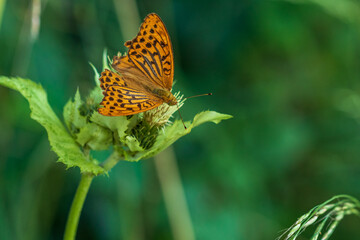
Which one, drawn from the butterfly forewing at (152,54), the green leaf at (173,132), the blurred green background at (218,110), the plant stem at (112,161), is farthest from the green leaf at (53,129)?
the blurred green background at (218,110)

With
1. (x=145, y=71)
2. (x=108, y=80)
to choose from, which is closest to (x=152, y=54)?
(x=145, y=71)

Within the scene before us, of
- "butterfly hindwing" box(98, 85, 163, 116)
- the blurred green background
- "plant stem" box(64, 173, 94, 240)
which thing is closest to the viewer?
"butterfly hindwing" box(98, 85, 163, 116)

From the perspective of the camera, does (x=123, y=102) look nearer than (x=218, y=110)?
Yes

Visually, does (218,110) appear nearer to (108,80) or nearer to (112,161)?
(112,161)

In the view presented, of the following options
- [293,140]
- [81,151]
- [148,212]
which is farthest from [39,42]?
[293,140]

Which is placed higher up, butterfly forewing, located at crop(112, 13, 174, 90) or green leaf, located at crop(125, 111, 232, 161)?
butterfly forewing, located at crop(112, 13, 174, 90)

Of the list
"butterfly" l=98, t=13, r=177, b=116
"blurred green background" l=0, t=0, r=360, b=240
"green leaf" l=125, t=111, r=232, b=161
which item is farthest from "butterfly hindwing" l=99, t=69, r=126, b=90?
"blurred green background" l=0, t=0, r=360, b=240

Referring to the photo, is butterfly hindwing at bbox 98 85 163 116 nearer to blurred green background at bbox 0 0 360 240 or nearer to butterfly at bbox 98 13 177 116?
butterfly at bbox 98 13 177 116

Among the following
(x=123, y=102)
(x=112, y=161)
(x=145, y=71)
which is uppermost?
(x=145, y=71)
